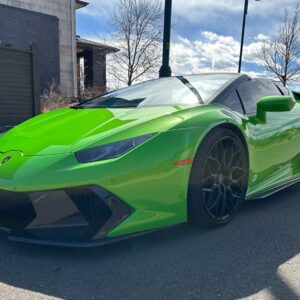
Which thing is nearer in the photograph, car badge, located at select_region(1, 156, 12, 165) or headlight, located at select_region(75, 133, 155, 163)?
headlight, located at select_region(75, 133, 155, 163)

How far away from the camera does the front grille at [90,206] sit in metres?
2.10

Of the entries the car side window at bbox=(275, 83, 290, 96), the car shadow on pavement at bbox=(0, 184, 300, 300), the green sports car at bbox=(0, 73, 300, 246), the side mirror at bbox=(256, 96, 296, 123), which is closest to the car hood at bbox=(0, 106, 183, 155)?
the green sports car at bbox=(0, 73, 300, 246)

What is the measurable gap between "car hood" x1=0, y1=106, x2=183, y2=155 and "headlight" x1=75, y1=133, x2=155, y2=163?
1.8 inches

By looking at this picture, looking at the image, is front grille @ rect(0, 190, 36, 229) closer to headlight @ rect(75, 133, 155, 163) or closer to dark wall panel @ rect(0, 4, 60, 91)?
headlight @ rect(75, 133, 155, 163)

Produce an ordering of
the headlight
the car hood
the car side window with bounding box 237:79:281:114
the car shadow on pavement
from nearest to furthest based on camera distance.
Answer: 1. the car shadow on pavement
2. the headlight
3. the car hood
4. the car side window with bounding box 237:79:281:114

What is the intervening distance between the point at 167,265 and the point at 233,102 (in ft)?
4.87

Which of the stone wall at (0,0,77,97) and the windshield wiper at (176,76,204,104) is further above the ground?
the stone wall at (0,0,77,97)

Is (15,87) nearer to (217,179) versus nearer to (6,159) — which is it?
(6,159)

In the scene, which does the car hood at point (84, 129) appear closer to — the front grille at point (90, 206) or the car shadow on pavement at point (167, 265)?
the front grille at point (90, 206)

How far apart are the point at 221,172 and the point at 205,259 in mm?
706

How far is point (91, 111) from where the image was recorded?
9.98 feet

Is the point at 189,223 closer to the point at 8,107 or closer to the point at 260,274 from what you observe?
the point at 260,274

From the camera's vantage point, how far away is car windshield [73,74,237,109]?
9.65ft

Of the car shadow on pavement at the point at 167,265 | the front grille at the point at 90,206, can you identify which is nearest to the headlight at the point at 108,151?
the front grille at the point at 90,206
